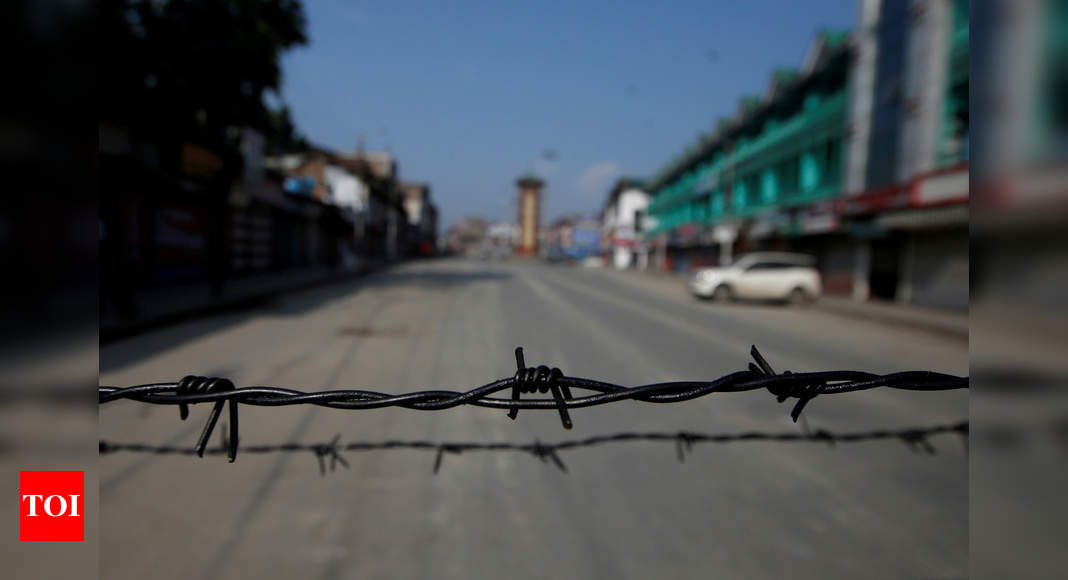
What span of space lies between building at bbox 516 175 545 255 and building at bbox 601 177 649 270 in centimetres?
3049

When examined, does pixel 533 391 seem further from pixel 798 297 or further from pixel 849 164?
pixel 849 164

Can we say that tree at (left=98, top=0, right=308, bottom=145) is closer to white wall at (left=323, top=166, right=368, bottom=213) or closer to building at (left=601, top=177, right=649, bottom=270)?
white wall at (left=323, top=166, right=368, bottom=213)

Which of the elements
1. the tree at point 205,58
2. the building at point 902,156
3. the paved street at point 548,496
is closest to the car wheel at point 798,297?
the building at point 902,156

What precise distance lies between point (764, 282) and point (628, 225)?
42853mm

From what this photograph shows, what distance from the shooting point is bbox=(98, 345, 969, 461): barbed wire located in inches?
37.0

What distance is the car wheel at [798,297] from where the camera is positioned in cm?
1631

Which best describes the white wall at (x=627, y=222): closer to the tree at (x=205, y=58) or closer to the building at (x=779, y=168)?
the building at (x=779, y=168)

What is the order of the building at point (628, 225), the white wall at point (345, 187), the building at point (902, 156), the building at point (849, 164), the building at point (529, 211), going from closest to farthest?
the building at point (902, 156)
the building at point (849, 164)
the white wall at point (345, 187)
the building at point (628, 225)
the building at point (529, 211)

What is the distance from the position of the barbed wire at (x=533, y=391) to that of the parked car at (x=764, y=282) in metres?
16.6

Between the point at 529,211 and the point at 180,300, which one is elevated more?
the point at 529,211

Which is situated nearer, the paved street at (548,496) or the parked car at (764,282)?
the paved street at (548,496)

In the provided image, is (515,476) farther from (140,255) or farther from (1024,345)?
(140,255)

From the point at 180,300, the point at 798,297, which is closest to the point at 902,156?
the point at 798,297

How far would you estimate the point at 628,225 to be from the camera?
193 ft
